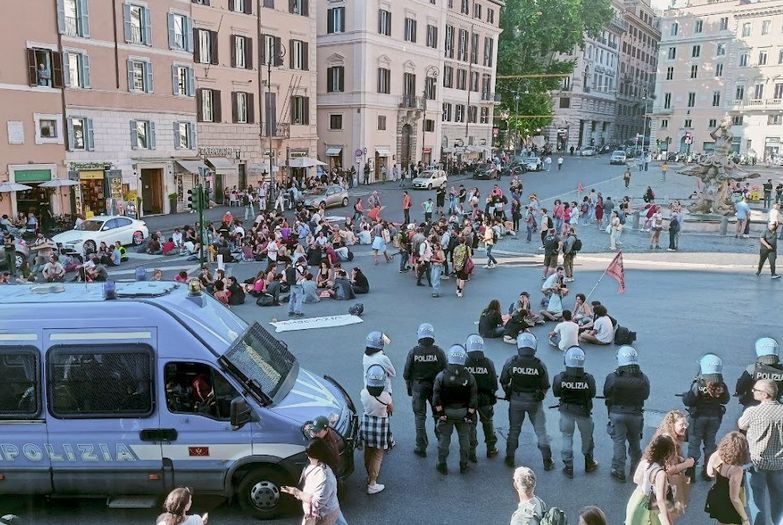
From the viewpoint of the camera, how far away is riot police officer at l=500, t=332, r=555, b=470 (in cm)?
783

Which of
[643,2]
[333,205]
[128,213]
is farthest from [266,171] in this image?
[643,2]

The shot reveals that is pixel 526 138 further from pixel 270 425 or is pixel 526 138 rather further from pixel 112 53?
pixel 270 425

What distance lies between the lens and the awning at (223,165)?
38438 millimetres

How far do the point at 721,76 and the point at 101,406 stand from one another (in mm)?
85232

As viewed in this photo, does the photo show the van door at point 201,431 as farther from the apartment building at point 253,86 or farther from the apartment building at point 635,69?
the apartment building at point 635,69

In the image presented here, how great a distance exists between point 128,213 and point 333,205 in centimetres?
1101

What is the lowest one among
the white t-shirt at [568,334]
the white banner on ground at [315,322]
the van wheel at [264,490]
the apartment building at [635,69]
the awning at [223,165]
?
the white banner on ground at [315,322]

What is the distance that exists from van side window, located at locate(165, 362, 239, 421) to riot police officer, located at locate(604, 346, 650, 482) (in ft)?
13.9

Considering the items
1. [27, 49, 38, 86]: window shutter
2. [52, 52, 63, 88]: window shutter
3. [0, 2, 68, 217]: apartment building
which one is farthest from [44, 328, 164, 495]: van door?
[52, 52, 63, 88]: window shutter

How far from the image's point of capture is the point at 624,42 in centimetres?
10544

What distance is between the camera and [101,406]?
6.76 metres

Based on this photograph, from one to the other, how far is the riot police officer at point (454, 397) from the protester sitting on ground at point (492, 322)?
5.79m

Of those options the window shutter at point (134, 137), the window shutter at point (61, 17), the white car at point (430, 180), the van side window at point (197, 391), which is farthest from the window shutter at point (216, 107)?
the van side window at point (197, 391)

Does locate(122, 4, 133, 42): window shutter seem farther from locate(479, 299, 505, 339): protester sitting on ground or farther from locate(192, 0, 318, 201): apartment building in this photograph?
locate(479, 299, 505, 339): protester sitting on ground
